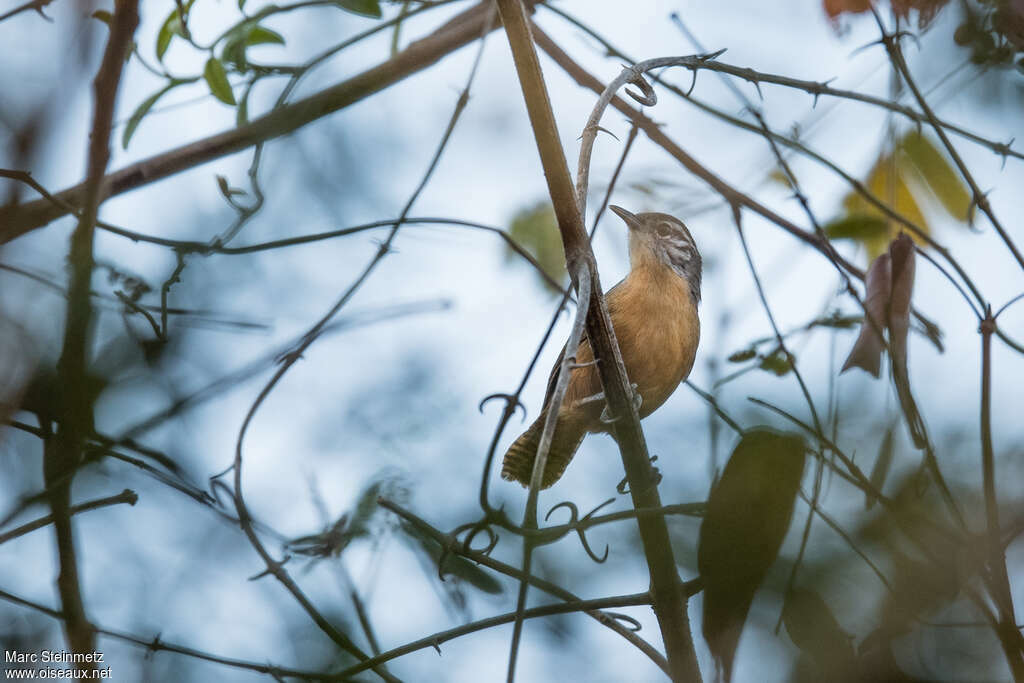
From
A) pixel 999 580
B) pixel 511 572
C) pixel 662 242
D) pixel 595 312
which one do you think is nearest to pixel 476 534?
pixel 511 572

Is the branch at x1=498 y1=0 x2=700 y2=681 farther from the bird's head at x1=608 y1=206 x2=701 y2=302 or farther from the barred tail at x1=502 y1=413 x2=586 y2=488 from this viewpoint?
the bird's head at x1=608 y1=206 x2=701 y2=302

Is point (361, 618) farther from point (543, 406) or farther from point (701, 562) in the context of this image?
point (543, 406)

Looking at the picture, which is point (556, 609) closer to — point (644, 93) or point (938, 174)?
point (644, 93)

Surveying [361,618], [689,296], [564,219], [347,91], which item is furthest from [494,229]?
[689,296]

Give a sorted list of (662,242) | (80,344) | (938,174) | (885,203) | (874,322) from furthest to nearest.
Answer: (662,242) < (885,203) < (938,174) < (874,322) < (80,344)

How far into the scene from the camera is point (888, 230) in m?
4.02

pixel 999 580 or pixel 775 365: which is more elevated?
pixel 775 365

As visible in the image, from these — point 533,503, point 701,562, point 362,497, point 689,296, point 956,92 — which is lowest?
point 701,562

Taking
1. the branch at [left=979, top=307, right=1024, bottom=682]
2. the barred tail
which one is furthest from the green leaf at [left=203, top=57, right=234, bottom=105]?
the branch at [left=979, top=307, right=1024, bottom=682]

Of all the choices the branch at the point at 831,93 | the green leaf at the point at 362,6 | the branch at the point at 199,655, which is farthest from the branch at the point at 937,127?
the branch at the point at 199,655

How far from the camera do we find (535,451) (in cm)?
511

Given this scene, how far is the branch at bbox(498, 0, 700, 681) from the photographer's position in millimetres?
2559

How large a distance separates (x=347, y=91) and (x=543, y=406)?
80.1 inches

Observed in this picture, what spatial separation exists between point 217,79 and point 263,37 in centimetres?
25
